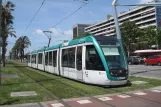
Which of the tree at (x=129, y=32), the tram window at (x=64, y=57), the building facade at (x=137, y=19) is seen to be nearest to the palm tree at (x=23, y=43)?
the building facade at (x=137, y=19)

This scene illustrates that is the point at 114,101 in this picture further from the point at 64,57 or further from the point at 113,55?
the point at 64,57

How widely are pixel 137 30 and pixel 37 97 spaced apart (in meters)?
63.5

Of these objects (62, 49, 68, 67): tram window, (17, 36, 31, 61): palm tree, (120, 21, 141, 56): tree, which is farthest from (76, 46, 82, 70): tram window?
(17, 36, 31, 61): palm tree

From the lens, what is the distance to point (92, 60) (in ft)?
46.6

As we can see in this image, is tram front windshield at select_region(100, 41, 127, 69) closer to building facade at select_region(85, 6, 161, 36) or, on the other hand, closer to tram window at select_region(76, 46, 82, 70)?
tram window at select_region(76, 46, 82, 70)

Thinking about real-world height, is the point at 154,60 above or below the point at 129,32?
below

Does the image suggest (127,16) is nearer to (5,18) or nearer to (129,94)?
(5,18)

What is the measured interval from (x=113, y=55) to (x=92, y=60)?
117 cm

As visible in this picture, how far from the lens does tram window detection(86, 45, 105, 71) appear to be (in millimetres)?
13757

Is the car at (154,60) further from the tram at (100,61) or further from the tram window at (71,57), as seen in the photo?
the tram at (100,61)

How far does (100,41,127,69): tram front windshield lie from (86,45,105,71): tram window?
0.45 meters

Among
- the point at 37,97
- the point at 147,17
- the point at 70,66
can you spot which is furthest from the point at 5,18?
the point at 147,17

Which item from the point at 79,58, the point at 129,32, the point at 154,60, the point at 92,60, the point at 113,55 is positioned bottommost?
the point at 154,60

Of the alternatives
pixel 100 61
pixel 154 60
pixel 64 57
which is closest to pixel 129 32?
pixel 154 60
